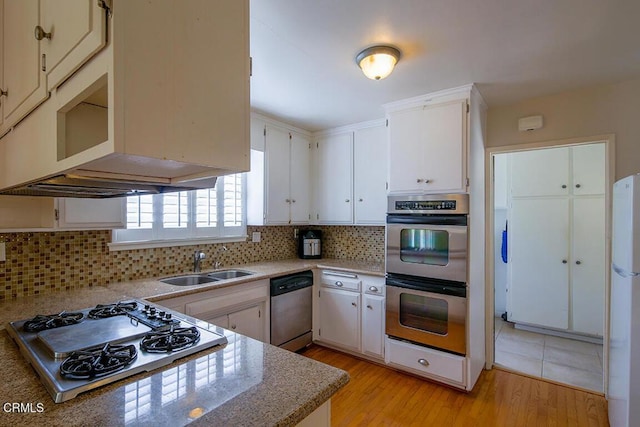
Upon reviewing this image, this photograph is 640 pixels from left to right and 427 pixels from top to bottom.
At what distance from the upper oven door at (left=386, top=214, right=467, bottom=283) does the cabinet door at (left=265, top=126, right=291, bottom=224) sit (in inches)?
47.0

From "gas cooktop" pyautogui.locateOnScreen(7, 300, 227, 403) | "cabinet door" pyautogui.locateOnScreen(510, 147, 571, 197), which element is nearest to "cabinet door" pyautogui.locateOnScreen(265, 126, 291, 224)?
"gas cooktop" pyautogui.locateOnScreen(7, 300, 227, 403)

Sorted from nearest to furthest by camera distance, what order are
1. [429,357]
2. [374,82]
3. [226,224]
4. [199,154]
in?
[199,154]
[374,82]
[429,357]
[226,224]

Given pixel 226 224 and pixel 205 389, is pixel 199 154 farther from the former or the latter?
pixel 226 224

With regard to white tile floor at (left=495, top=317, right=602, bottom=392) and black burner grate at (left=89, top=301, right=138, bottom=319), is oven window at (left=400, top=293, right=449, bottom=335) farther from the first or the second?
black burner grate at (left=89, top=301, right=138, bottom=319)

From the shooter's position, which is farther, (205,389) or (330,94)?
(330,94)

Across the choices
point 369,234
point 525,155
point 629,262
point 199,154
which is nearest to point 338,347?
point 369,234

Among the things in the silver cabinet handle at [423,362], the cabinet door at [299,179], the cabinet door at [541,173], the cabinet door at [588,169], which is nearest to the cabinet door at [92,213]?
the cabinet door at [299,179]

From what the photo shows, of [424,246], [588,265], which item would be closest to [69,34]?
[424,246]

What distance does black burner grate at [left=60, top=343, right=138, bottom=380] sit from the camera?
885mm

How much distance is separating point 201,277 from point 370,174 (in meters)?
1.92

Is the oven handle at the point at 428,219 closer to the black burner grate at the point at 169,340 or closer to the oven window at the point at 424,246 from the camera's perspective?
the oven window at the point at 424,246

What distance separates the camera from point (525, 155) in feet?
12.3

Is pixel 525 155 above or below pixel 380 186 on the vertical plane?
above

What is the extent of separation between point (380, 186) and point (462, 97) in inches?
43.8
